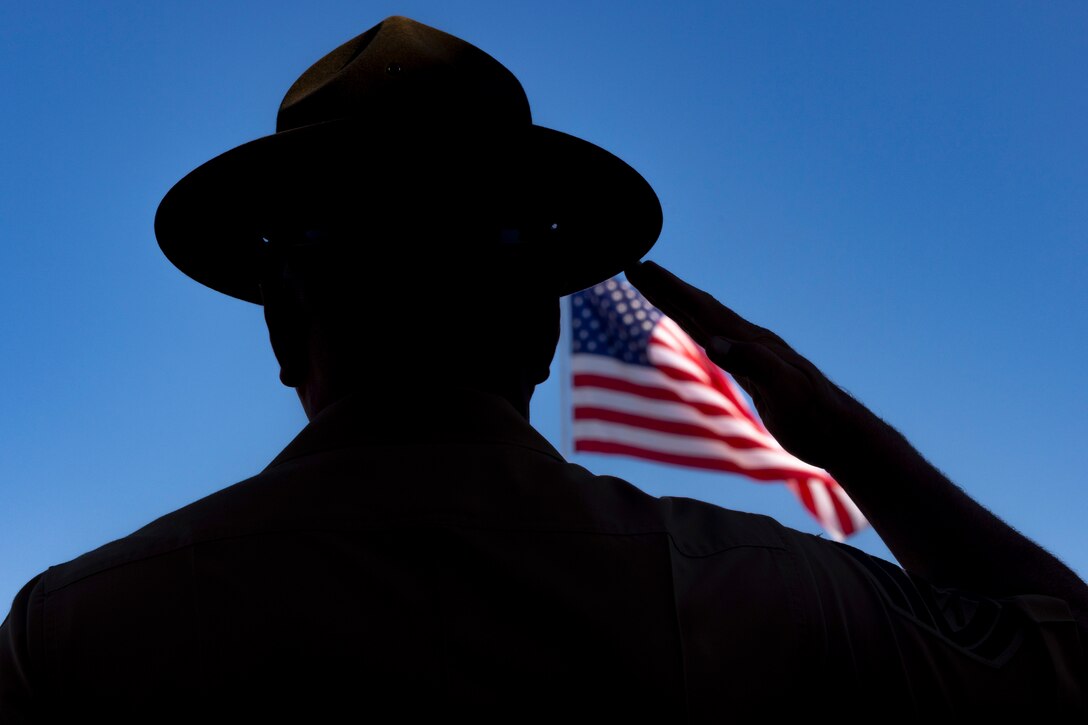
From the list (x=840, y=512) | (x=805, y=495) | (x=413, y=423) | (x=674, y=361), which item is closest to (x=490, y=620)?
(x=413, y=423)

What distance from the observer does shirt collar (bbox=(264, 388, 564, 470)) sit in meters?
1.84

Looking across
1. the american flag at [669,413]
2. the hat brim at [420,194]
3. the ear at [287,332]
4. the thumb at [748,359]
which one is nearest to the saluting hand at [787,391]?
the thumb at [748,359]

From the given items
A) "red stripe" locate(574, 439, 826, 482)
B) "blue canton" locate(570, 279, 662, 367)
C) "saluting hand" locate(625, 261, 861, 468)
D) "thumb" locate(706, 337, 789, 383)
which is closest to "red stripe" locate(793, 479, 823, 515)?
"red stripe" locate(574, 439, 826, 482)

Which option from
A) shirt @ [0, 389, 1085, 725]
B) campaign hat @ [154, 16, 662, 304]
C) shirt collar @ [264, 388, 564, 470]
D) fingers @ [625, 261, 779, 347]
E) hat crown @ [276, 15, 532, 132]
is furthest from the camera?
fingers @ [625, 261, 779, 347]

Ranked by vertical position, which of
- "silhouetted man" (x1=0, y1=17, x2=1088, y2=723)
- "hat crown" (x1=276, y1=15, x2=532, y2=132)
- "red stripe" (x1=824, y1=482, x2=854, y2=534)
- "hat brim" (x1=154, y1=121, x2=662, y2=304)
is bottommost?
"red stripe" (x1=824, y1=482, x2=854, y2=534)

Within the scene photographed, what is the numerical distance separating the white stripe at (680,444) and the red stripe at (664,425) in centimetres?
4

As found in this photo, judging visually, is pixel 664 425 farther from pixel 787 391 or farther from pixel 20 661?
pixel 20 661

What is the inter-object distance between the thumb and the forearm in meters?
0.18

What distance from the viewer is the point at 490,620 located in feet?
5.16

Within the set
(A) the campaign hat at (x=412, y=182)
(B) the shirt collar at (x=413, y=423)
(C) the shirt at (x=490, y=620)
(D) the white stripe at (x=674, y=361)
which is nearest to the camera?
(C) the shirt at (x=490, y=620)

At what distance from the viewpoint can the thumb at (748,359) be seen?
7.51 feet

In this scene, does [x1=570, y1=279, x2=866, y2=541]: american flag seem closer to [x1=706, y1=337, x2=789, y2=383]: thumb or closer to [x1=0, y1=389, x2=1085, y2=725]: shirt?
[x1=706, y1=337, x2=789, y2=383]: thumb

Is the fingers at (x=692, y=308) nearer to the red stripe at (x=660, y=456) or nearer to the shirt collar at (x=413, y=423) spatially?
the shirt collar at (x=413, y=423)

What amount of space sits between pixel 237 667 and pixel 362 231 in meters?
0.83
